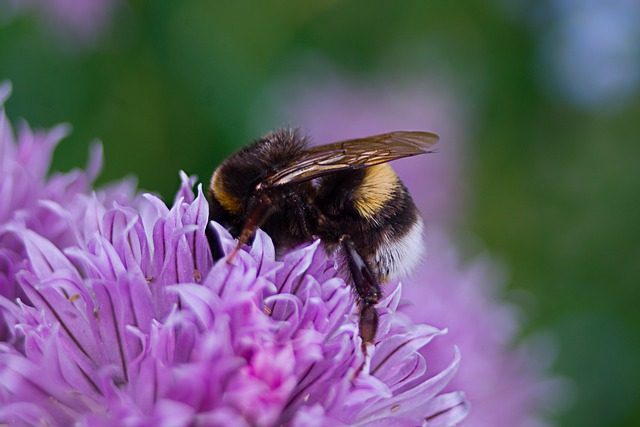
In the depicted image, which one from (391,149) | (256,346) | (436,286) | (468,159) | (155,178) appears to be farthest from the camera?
(468,159)

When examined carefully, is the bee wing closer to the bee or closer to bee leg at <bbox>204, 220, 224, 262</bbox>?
the bee

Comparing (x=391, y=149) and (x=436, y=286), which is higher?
(x=391, y=149)

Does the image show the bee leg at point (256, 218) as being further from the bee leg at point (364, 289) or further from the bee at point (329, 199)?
the bee leg at point (364, 289)

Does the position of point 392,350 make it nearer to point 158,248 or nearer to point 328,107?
point 158,248

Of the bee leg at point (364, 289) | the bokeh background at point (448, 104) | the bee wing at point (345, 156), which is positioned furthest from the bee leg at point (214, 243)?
the bokeh background at point (448, 104)

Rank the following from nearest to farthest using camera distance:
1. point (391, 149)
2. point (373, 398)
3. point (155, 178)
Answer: point (373, 398), point (391, 149), point (155, 178)

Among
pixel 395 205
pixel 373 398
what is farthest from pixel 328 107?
pixel 373 398

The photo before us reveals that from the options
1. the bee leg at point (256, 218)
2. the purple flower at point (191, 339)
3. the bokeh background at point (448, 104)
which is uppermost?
the bokeh background at point (448, 104)
